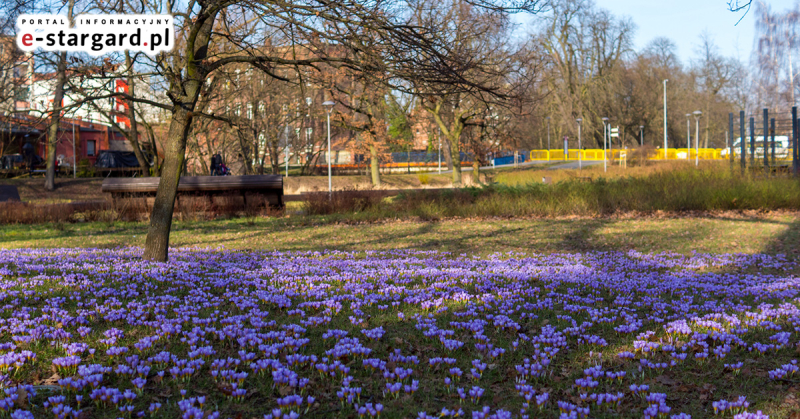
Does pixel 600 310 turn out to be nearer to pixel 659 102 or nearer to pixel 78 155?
pixel 78 155

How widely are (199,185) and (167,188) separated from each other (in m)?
10.1

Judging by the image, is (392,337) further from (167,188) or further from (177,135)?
(177,135)

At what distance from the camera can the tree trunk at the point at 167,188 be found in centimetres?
782

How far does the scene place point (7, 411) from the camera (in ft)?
9.57

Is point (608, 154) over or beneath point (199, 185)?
over

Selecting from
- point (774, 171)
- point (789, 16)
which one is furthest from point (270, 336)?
point (789, 16)

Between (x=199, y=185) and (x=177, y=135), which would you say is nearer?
(x=177, y=135)

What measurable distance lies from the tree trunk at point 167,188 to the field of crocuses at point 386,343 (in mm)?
640

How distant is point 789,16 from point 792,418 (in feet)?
200

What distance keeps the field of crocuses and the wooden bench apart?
10.5 metres

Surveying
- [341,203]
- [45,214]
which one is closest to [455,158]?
[341,203]

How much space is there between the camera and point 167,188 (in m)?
7.85

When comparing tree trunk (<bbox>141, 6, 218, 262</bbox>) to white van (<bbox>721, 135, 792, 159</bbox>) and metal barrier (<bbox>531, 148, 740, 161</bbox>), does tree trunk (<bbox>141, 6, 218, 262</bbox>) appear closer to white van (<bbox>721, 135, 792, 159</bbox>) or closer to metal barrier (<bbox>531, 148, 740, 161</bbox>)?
white van (<bbox>721, 135, 792, 159</bbox>)

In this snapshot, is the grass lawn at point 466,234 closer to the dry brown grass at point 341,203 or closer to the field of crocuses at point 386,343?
the dry brown grass at point 341,203
